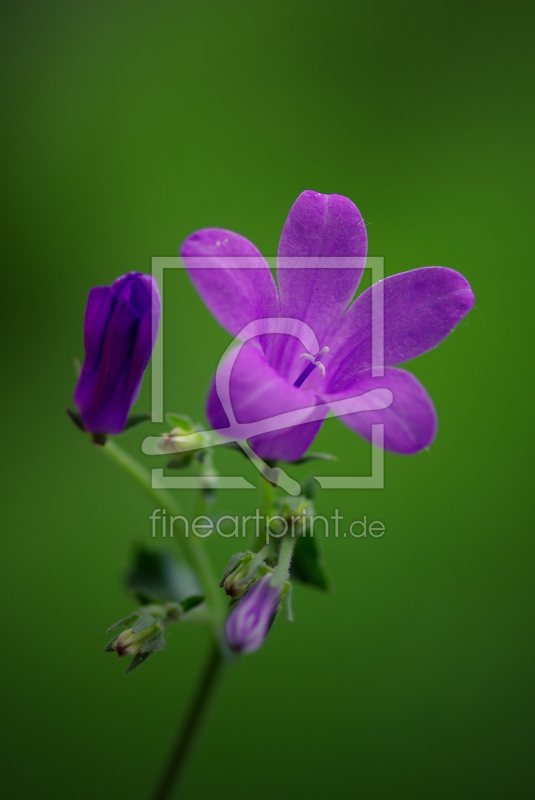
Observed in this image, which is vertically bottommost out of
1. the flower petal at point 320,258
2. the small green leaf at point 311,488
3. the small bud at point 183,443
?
the small green leaf at point 311,488

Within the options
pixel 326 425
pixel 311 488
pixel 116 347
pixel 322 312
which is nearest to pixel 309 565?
pixel 311 488

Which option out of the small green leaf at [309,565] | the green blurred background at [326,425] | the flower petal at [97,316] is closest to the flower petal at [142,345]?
the flower petal at [97,316]

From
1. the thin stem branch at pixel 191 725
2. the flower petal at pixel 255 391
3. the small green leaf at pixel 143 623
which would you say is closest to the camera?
the flower petal at pixel 255 391

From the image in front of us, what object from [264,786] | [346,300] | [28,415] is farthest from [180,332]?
[264,786]

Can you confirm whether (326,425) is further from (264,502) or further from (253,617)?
(253,617)

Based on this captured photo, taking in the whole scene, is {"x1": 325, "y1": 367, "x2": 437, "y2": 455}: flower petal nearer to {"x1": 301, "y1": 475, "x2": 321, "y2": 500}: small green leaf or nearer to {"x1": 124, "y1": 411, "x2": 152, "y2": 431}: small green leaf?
{"x1": 301, "y1": 475, "x2": 321, "y2": 500}: small green leaf

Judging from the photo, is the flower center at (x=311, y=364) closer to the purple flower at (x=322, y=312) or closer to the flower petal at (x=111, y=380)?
the purple flower at (x=322, y=312)

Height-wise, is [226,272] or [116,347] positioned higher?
[226,272]

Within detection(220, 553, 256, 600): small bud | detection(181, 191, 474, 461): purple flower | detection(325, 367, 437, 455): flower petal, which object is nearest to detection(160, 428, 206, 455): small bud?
detection(181, 191, 474, 461): purple flower
